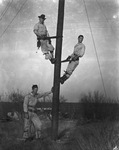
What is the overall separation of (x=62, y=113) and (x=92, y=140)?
903 centimetres

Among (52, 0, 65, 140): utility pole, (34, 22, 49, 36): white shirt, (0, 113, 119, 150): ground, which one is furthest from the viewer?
(34, 22, 49, 36): white shirt

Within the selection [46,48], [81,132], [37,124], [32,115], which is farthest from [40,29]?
[81,132]

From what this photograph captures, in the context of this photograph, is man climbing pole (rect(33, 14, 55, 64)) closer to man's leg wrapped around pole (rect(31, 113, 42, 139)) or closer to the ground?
man's leg wrapped around pole (rect(31, 113, 42, 139))

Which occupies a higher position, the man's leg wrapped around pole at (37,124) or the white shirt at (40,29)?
the white shirt at (40,29)

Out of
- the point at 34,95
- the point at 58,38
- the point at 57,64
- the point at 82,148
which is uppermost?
the point at 58,38

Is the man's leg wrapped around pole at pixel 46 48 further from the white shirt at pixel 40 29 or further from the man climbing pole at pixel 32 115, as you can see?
the man climbing pole at pixel 32 115

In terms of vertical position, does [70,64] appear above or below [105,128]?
above

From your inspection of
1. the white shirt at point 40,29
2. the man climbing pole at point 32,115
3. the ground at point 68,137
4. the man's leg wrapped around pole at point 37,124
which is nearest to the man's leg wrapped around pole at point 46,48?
the white shirt at point 40,29

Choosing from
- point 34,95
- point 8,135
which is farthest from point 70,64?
point 8,135

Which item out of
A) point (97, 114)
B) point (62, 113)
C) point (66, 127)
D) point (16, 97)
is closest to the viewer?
point (66, 127)

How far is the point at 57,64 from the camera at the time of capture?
492 inches

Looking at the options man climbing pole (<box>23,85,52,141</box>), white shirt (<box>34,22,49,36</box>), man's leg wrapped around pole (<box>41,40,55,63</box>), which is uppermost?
white shirt (<box>34,22,49,36</box>)

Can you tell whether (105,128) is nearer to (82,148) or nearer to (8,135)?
(82,148)

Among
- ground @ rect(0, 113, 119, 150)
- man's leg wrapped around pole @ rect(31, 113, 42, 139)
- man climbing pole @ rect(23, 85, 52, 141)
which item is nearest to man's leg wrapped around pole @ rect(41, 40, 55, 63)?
man climbing pole @ rect(23, 85, 52, 141)
